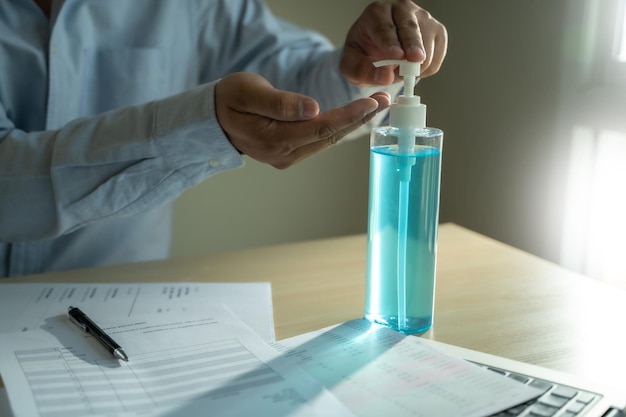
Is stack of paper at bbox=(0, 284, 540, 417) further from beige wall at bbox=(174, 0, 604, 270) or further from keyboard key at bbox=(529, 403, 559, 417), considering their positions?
beige wall at bbox=(174, 0, 604, 270)

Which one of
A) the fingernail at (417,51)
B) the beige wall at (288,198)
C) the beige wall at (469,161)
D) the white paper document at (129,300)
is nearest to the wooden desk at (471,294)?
the white paper document at (129,300)

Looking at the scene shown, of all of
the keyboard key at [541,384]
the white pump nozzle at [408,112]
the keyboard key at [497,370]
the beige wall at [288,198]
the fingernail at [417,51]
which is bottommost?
the beige wall at [288,198]

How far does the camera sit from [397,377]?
0.50m

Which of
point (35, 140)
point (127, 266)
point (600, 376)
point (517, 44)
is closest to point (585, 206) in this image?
point (517, 44)

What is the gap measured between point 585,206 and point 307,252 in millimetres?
530

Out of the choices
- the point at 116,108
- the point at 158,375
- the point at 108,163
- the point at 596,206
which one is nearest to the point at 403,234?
the point at 158,375

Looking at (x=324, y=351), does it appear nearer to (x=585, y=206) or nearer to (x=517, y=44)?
(x=585, y=206)

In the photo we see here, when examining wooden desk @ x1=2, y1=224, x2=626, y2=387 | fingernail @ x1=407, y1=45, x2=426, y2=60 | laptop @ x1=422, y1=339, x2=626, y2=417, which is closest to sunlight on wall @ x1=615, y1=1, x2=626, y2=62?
wooden desk @ x1=2, y1=224, x2=626, y2=387

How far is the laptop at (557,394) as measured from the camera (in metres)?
0.46

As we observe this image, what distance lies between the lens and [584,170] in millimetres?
1113

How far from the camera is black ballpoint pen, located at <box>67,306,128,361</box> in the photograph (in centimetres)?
52

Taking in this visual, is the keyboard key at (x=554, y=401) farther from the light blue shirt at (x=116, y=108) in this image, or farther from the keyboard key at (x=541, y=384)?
the light blue shirt at (x=116, y=108)

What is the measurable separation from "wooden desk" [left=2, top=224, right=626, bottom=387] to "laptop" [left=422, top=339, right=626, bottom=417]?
3 cm

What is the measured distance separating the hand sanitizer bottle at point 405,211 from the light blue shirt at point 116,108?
0.53 ft
